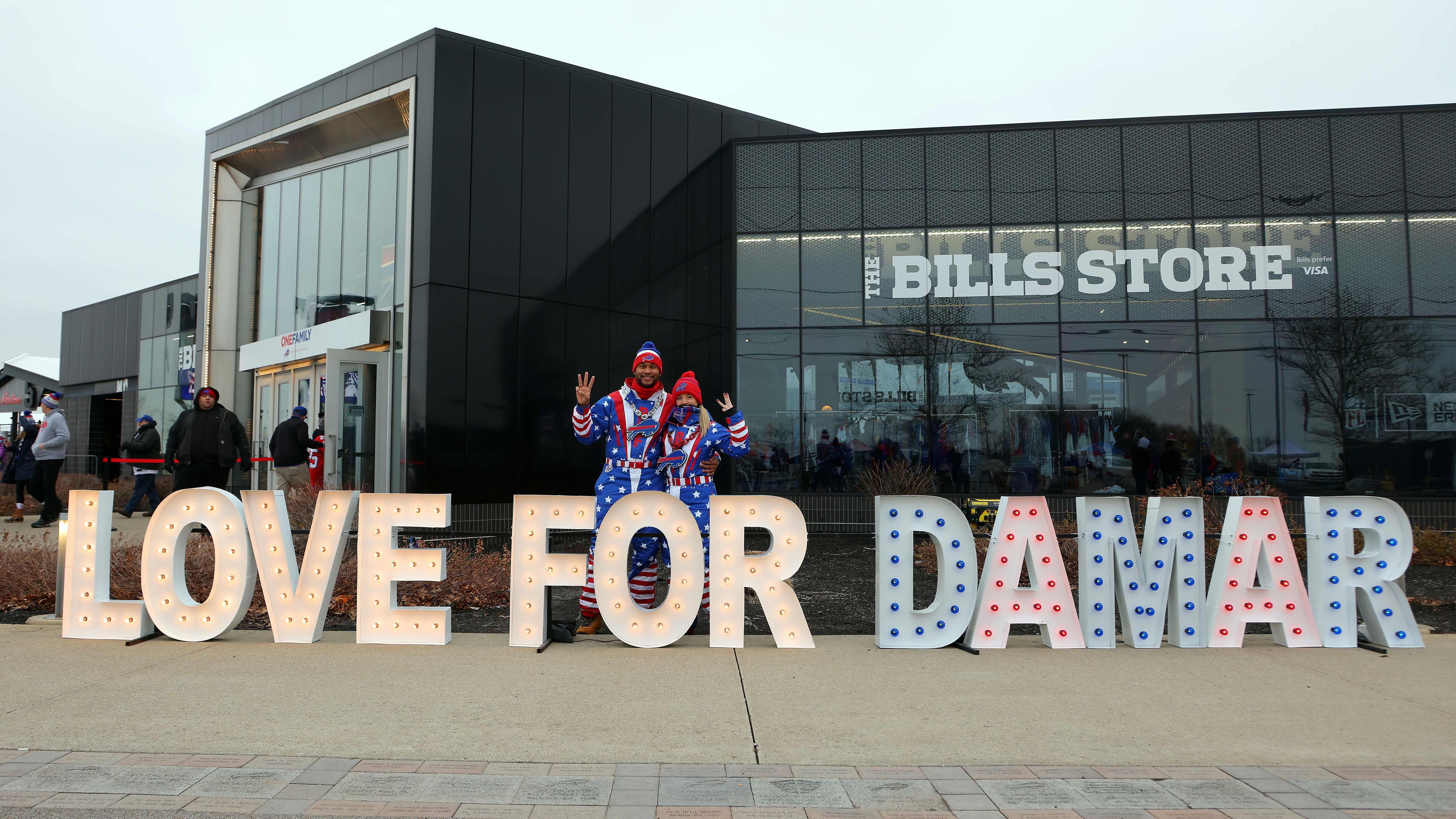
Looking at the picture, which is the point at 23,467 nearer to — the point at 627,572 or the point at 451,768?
the point at 627,572

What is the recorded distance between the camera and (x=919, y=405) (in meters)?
14.8

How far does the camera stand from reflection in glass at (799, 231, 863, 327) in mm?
15172

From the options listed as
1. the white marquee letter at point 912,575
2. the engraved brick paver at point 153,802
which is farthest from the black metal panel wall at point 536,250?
the engraved brick paver at point 153,802

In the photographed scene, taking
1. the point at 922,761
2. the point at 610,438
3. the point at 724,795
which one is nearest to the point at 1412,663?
the point at 922,761

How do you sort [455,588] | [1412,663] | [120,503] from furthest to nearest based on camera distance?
[120,503] → [455,588] → [1412,663]

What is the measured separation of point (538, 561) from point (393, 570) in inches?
35.9

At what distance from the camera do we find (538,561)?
5719 mm

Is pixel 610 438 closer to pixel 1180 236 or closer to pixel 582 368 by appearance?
pixel 582 368

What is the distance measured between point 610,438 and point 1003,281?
1047 centimetres

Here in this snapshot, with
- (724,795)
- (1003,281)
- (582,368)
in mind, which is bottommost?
(724,795)

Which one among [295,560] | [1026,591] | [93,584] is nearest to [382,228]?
[93,584]

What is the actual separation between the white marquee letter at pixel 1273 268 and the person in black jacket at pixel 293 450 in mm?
14688

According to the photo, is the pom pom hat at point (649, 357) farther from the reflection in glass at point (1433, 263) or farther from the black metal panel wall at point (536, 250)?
the reflection in glass at point (1433, 263)

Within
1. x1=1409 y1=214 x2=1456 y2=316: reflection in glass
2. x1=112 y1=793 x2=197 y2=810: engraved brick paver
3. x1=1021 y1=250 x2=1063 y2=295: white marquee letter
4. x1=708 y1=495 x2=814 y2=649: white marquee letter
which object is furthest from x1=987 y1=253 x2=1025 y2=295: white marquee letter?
x1=112 y1=793 x2=197 y2=810: engraved brick paver
